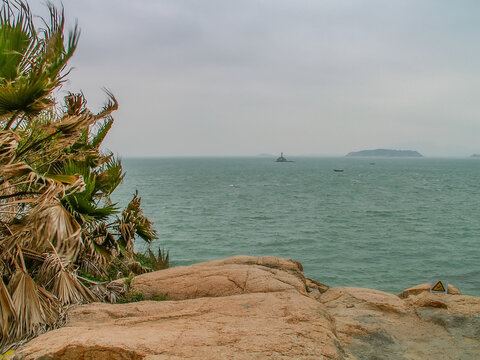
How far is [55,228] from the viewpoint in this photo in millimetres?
6012

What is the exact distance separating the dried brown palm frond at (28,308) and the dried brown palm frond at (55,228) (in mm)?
527

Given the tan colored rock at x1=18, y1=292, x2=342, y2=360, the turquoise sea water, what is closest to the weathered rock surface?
the tan colored rock at x1=18, y1=292, x2=342, y2=360

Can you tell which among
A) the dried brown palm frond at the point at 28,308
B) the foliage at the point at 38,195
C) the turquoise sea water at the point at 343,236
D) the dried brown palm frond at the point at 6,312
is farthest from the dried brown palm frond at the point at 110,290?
the turquoise sea water at the point at 343,236

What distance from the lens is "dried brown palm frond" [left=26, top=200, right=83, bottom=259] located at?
5824mm

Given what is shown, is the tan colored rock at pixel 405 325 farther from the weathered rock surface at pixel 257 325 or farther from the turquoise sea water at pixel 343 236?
the turquoise sea water at pixel 343 236

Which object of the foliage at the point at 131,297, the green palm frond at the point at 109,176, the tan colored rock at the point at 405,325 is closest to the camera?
the tan colored rock at the point at 405,325

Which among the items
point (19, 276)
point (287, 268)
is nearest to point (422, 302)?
point (287, 268)

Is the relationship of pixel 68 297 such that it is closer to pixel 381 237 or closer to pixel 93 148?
pixel 93 148

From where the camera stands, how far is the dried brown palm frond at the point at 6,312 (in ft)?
18.0

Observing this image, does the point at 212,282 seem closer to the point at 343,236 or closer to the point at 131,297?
the point at 131,297

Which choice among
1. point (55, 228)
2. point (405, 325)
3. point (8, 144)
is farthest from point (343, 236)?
point (8, 144)

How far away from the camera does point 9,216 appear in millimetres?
6668

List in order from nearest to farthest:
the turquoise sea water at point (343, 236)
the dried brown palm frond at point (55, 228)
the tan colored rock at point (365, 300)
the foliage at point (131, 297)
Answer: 1. the dried brown palm frond at point (55, 228)
2. the tan colored rock at point (365, 300)
3. the foliage at point (131, 297)
4. the turquoise sea water at point (343, 236)

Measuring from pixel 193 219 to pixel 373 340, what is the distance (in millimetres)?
26973
